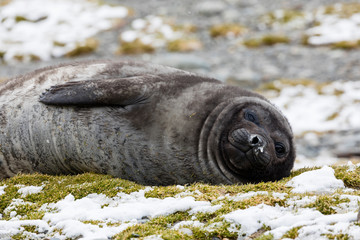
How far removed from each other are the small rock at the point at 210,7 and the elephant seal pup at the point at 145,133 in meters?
20.8

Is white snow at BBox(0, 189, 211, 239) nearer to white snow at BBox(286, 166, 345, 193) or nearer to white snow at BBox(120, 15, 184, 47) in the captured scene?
white snow at BBox(286, 166, 345, 193)

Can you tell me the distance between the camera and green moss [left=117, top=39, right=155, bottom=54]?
2256 centimetres

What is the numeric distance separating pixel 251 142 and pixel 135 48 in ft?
58.3

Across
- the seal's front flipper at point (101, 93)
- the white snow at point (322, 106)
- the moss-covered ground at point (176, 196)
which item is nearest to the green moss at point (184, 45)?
the white snow at point (322, 106)

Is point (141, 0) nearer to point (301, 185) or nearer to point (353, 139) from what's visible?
point (353, 139)

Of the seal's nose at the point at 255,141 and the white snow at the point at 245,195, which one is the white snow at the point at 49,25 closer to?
the seal's nose at the point at 255,141

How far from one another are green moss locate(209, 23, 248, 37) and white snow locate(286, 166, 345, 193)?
747 inches

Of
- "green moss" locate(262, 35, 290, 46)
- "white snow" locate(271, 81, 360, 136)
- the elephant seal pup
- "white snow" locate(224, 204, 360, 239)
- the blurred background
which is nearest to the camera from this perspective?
"white snow" locate(224, 204, 360, 239)

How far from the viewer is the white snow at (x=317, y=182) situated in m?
4.86

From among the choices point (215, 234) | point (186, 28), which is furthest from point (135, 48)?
point (215, 234)

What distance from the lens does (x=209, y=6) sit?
2684cm

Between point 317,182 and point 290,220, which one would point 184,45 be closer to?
point 317,182

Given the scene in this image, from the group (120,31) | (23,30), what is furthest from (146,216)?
(23,30)

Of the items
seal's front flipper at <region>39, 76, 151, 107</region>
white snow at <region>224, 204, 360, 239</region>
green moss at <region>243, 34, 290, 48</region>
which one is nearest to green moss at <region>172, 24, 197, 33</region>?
green moss at <region>243, 34, 290, 48</region>
